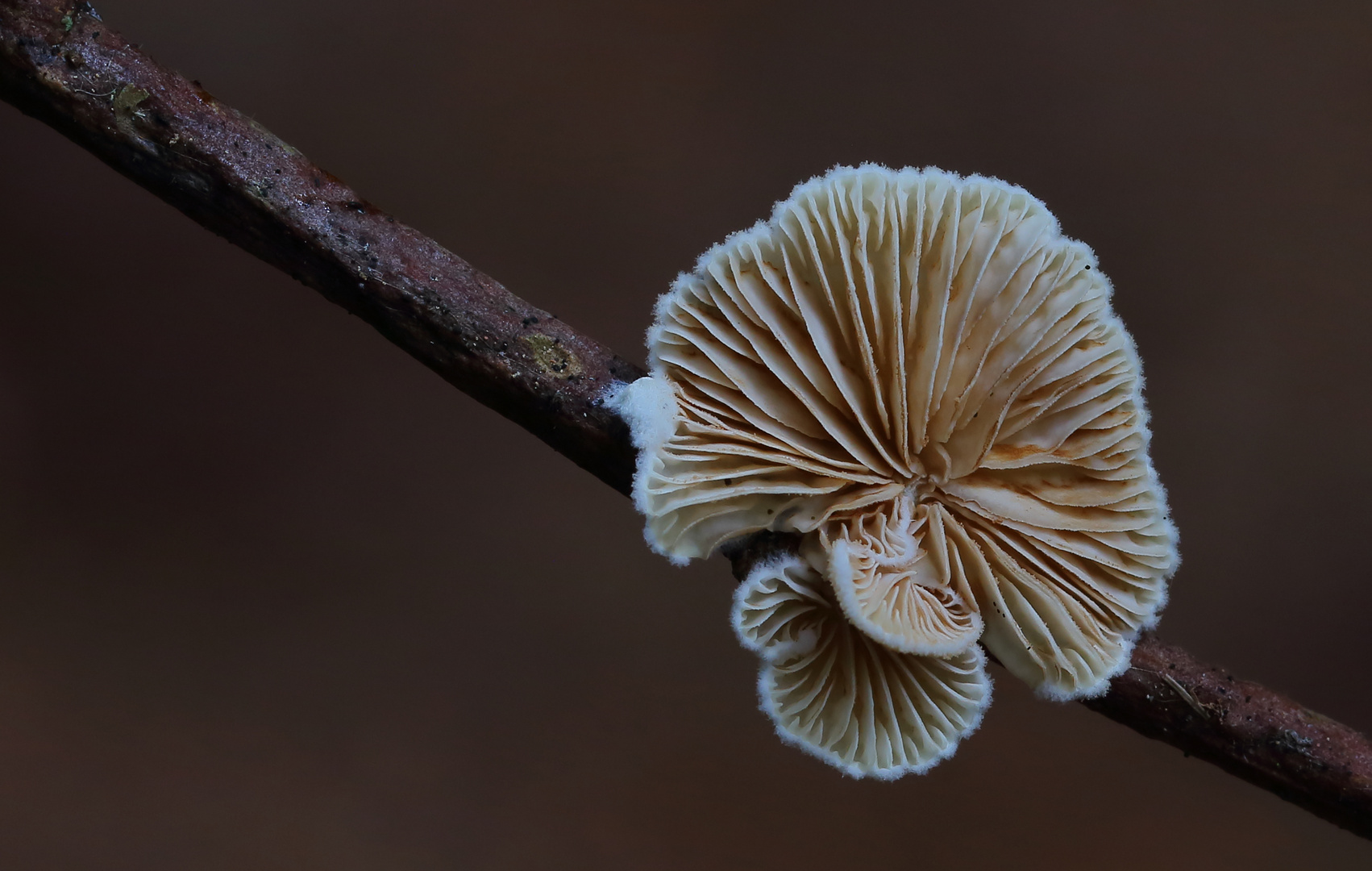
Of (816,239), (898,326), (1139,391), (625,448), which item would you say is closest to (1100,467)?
(1139,391)

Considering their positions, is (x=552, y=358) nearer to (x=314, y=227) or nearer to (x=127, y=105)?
(x=314, y=227)

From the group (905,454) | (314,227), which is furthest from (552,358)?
(905,454)

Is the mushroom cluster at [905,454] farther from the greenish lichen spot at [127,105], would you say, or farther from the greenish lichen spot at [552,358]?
the greenish lichen spot at [127,105]

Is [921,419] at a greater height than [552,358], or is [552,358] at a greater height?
[552,358]

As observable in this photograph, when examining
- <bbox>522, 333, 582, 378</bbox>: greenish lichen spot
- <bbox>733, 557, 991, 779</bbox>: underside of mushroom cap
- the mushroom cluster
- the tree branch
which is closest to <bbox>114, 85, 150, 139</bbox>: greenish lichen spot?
the tree branch

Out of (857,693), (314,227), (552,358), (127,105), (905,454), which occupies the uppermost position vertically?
(127,105)

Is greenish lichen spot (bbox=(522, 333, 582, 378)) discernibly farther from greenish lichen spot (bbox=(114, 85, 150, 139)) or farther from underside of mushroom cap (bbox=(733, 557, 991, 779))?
greenish lichen spot (bbox=(114, 85, 150, 139))

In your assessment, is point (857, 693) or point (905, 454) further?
point (857, 693)
